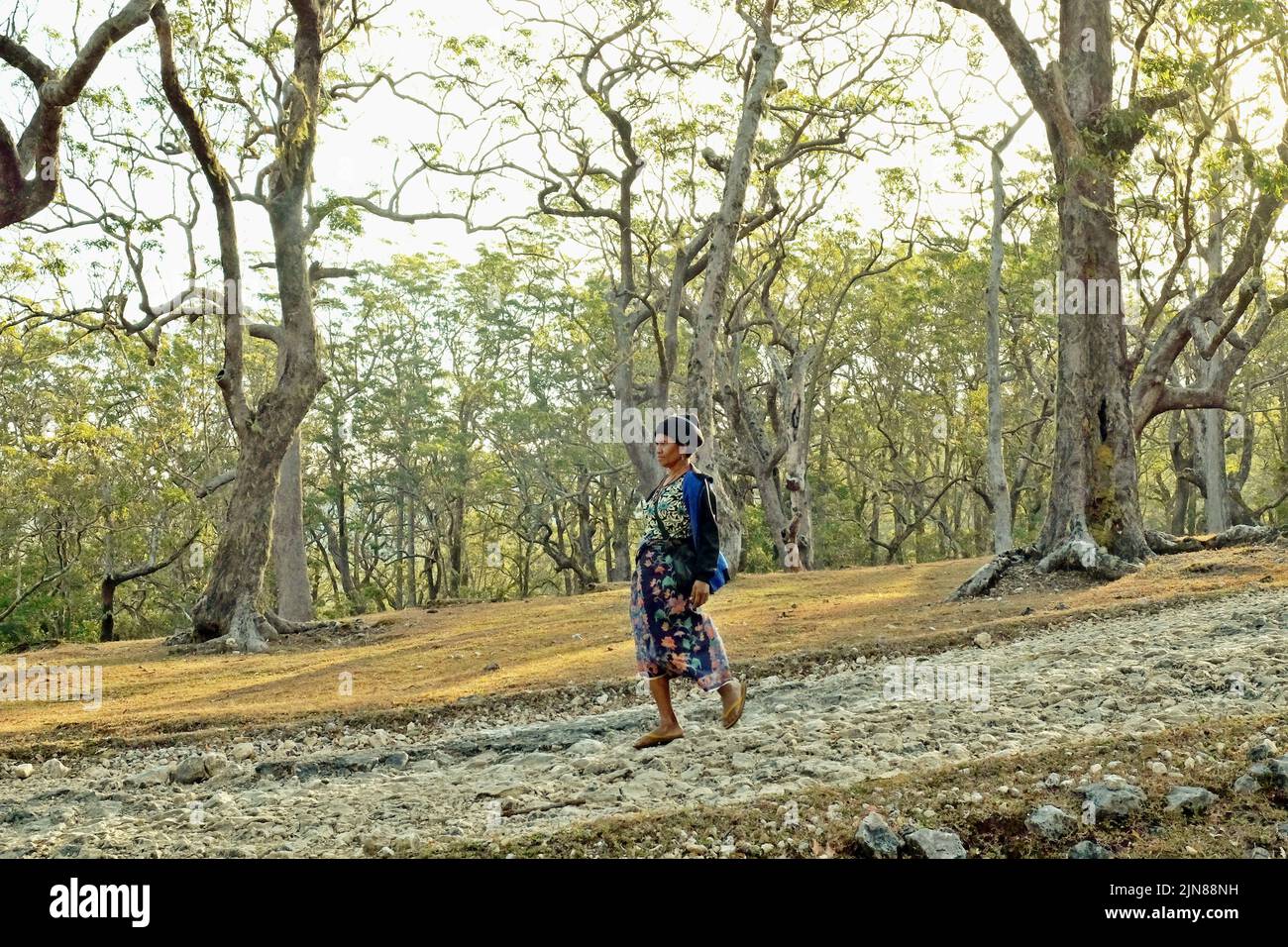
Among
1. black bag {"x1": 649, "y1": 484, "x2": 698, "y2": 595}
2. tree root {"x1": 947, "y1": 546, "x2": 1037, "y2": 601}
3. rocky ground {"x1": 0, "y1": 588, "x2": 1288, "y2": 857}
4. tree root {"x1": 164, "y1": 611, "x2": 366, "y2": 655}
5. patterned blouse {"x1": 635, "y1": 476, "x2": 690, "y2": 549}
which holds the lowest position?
tree root {"x1": 164, "y1": 611, "x2": 366, "y2": 655}

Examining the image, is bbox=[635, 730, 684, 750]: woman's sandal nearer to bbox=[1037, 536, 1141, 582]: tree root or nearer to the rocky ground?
the rocky ground

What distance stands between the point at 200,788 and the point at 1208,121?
13.4 metres

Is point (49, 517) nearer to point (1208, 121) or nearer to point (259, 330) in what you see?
point (259, 330)

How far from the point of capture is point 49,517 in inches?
958

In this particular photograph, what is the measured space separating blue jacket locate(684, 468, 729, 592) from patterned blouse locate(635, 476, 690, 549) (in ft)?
0.10

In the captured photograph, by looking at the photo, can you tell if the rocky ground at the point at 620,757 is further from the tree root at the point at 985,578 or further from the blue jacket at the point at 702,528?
the tree root at the point at 985,578

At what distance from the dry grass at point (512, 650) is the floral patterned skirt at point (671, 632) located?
344 cm

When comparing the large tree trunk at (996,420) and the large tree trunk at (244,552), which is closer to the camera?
the large tree trunk at (244,552)

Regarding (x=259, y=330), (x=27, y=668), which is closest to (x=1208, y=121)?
(x=259, y=330)

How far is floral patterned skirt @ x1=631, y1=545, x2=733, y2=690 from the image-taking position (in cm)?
554

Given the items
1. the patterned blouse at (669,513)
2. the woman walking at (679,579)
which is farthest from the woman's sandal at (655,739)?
the patterned blouse at (669,513)

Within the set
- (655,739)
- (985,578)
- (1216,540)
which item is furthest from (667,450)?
(1216,540)

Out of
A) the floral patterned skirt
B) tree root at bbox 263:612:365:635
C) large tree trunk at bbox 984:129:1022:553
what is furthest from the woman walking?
large tree trunk at bbox 984:129:1022:553

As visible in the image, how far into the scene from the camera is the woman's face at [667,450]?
5.39 m
